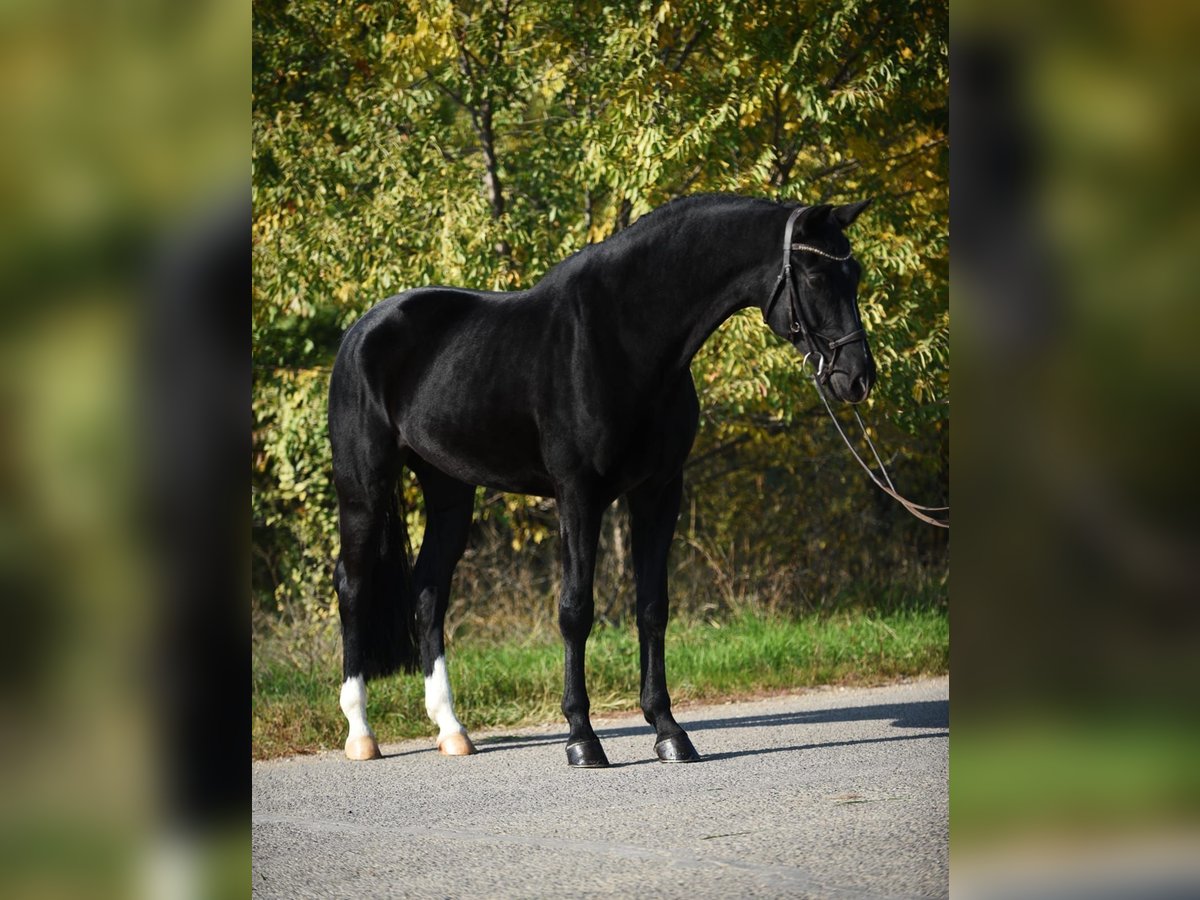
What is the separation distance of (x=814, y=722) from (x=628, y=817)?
261 centimetres

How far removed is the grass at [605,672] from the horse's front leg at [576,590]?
4.77ft

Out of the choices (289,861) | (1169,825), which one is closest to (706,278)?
(289,861)

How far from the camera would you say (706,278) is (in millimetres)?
6254

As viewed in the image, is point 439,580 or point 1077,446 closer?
point 1077,446

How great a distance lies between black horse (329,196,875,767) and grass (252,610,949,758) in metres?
0.44

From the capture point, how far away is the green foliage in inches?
397

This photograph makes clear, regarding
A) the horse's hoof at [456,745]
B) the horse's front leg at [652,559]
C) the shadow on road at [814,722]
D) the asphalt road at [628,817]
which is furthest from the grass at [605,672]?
the horse's front leg at [652,559]

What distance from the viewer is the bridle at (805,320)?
5.97 m

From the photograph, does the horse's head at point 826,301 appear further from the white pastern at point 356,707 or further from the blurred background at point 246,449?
the blurred background at point 246,449

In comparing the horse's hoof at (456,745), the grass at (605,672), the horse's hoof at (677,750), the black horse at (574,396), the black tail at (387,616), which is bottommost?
the grass at (605,672)

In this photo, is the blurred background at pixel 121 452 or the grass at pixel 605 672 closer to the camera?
the blurred background at pixel 121 452

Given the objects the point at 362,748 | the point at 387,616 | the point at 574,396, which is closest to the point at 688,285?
the point at 574,396

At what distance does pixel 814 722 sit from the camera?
24.5 ft

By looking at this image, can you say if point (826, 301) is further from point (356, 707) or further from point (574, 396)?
point (356, 707)
